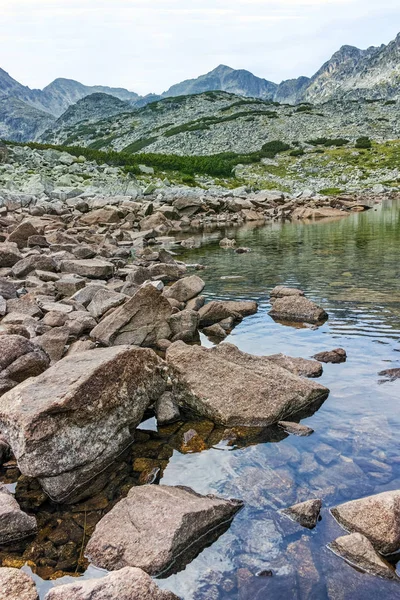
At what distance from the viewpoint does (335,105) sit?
428 ft

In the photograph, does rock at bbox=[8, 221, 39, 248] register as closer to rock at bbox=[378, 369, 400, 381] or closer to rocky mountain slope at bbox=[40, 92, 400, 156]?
rock at bbox=[378, 369, 400, 381]

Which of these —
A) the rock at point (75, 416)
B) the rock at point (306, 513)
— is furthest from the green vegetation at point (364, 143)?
the rock at point (306, 513)

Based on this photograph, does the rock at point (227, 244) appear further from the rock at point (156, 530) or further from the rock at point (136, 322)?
the rock at point (156, 530)

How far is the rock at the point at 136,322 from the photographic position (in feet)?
33.3

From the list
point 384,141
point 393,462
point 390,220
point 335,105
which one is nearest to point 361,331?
point 393,462

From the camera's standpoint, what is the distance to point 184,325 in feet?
36.7

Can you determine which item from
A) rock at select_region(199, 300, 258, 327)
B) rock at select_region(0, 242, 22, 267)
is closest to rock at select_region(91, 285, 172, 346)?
rock at select_region(199, 300, 258, 327)

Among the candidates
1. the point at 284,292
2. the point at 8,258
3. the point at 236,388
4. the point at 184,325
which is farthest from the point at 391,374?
the point at 8,258

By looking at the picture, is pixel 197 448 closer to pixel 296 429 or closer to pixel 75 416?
pixel 296 429

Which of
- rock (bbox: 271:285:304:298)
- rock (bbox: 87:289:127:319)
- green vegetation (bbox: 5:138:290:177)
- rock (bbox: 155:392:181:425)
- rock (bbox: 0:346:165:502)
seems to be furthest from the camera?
green vegetation (bbox: 5:138:290:177)

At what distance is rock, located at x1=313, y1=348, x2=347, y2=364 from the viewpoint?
9.32 metres

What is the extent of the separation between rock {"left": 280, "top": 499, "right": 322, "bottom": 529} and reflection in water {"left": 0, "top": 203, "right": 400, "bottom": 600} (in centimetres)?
7

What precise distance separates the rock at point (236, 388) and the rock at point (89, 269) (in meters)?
9.41

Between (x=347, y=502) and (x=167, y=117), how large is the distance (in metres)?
153
